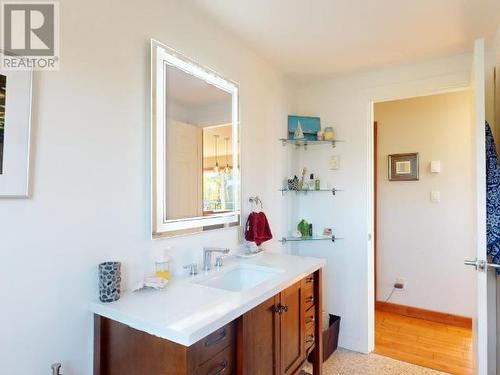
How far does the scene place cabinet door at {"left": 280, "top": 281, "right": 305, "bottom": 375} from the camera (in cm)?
156

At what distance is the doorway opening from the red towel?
1527 millimetres

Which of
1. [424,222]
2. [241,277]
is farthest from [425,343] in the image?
[241,277]

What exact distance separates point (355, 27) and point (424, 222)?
6.87 ft

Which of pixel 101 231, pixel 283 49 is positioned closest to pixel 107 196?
pixel 101 231

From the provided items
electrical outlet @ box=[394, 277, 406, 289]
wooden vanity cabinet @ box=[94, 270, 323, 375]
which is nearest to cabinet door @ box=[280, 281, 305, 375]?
wooden vanity cabinet @ box=[94, 270, 323, 375]

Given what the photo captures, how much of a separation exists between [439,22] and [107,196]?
6.73ft

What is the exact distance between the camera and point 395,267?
10.5 feet

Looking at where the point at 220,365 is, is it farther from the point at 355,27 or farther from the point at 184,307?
the point at 355,27

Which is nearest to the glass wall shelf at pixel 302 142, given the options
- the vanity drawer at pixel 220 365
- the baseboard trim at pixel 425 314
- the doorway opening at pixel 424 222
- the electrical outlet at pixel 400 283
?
the doorway opening at pixel 424 222

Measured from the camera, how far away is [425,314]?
3.06 metres

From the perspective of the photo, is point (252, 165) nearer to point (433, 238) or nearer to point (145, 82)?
point (145, 82)

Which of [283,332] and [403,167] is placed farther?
[403,167]

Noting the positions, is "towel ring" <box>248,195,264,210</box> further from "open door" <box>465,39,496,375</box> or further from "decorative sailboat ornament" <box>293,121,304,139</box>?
"open door" <box>465,39,496,375</box>

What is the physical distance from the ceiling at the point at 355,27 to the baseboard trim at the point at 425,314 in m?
2.36
